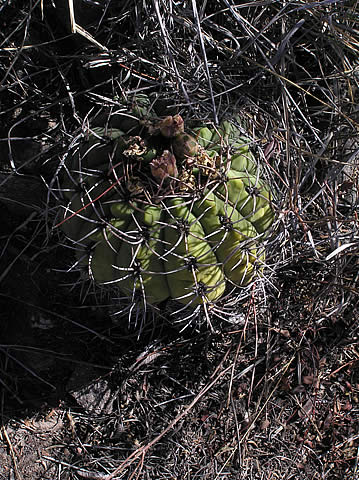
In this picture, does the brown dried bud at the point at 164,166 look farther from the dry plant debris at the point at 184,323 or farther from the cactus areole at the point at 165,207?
the dry plant debris at the point at 184,323

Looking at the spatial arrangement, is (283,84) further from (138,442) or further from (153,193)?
(138,442)

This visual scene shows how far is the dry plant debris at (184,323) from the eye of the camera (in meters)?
1.93

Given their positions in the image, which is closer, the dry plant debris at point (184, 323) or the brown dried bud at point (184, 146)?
the brown dried bud at point (184, 146)

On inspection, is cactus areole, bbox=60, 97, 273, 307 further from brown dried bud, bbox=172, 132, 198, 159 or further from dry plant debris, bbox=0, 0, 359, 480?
dry plant debris, bbox=0, 0, 359, 480

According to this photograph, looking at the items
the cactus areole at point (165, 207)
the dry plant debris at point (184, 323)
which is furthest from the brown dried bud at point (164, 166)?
the dry plant debris at point (184, 323)

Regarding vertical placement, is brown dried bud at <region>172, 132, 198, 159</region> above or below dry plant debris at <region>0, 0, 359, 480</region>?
above

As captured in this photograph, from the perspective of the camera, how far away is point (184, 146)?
139cm

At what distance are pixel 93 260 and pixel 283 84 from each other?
0.93 metres

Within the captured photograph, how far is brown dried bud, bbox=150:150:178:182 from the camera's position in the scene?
1.33 metres

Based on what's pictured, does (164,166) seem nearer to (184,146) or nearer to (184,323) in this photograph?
(184,146)

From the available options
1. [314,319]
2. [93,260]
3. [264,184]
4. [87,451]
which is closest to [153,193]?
[93,260]

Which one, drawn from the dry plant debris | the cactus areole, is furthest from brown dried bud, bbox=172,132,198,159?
the dry plant debris

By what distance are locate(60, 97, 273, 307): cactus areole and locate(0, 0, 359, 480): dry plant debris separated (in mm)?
373

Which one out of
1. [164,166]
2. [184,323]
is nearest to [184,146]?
[164,166]
